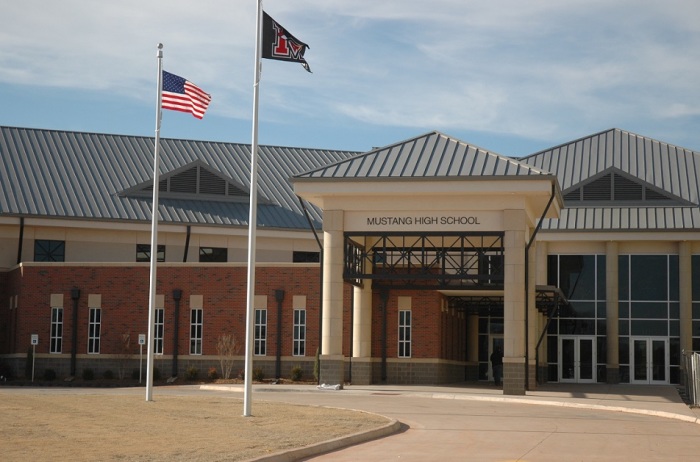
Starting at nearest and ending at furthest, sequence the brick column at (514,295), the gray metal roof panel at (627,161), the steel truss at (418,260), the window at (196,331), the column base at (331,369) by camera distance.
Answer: the brick column at (514,295) < the steel truss at (418,260) < the column base at (331,369) < the window at (196,331) < the gray metal roof panel at (627,161)

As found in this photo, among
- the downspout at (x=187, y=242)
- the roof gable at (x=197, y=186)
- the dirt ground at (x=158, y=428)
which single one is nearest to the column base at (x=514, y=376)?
the dirt ground at (x=158, y=428)

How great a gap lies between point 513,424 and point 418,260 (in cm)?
2113

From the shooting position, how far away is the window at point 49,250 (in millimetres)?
51906

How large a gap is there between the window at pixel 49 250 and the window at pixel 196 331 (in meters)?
9.35

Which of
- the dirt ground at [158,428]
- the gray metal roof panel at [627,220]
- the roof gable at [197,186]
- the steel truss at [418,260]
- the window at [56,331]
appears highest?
the roof gable at [197,186]

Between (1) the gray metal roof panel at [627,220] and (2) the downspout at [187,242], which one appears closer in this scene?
(1) the gray metal roof panel at [627,220]

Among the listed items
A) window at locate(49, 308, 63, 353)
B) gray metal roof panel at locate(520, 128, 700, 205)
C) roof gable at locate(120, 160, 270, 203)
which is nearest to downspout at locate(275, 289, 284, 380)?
window at locate(49, 308, 63, 353)

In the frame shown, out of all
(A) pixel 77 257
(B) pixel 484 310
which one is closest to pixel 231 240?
(A) pixel 77 257

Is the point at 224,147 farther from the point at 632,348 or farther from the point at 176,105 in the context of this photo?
the point at 176,105

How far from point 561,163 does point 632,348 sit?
10854 millimetres

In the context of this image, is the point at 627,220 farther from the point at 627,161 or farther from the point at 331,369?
the point at 331,369

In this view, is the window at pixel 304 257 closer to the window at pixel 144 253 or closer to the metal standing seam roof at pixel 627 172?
the window at pixel 144 253

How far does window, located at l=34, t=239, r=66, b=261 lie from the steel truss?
16510 millimetres

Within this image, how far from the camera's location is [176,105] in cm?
2892
